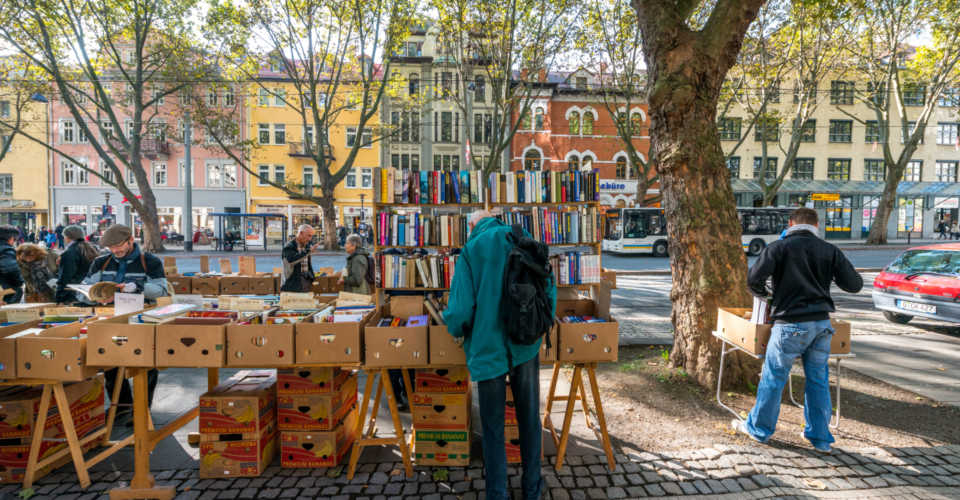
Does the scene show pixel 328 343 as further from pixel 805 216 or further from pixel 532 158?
pixel 532 158

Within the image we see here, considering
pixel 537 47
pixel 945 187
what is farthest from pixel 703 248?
pixel 945 187

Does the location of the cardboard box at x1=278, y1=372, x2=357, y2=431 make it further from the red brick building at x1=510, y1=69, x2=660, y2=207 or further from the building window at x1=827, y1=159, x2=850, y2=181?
the building window at x1=827, y1=159, x2=850, y2=181

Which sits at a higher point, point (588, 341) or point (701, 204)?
point (701, 204)

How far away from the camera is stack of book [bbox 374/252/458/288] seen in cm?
471

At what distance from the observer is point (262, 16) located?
16.3 metres

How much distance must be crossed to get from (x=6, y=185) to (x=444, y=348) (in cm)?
4429

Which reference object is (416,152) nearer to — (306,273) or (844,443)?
(306,273)

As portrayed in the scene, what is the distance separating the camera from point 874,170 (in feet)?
118

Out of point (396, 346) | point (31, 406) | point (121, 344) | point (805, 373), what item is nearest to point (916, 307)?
point (805, 373)

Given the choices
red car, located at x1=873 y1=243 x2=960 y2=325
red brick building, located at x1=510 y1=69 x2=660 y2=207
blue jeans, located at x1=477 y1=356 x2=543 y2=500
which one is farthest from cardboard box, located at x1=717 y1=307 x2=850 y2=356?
red brick building, located at x1=510 y1=69 x2=660 y2=207

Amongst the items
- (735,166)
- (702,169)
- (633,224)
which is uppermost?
(735,166)

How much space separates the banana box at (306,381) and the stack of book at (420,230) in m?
1.80

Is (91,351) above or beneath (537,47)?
beneath

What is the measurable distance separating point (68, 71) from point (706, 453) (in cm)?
2610
